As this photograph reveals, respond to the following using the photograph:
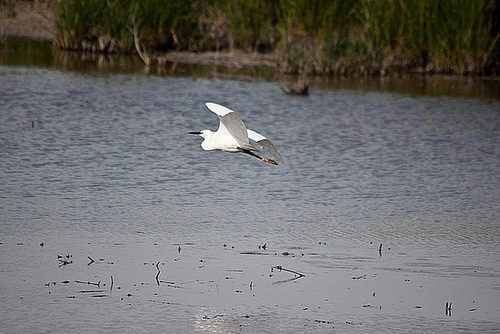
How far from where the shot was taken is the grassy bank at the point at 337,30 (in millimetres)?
14805

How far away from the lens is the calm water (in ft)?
15.3

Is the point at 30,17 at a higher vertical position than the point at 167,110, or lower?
higher

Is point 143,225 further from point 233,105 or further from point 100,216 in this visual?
point 233,105

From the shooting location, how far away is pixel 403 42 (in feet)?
50.8

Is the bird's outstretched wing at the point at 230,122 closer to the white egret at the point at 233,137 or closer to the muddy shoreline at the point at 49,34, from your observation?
the white egret at the point at 233,137

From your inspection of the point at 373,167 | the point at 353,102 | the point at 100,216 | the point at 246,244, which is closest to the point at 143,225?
the point at 100,216

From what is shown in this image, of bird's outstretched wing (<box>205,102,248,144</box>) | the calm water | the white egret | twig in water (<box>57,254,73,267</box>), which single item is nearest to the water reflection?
Answer: the calm water

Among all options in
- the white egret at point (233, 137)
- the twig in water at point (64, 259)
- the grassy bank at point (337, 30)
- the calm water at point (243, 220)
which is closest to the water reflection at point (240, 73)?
the grassy bank at point (337, 30)

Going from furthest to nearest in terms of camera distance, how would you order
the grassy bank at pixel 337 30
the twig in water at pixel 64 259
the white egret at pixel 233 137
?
1. the grassy bank at pixel 337 30
2. the white egret at pixel 233 137
3. the twig in water at pixel 64 259

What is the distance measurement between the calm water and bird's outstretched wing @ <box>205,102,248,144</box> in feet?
2.52

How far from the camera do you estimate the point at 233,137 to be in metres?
5.84

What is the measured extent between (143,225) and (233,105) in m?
5.80

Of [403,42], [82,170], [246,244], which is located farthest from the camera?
[403,42]

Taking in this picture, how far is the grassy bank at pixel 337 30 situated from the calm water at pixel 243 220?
3462 mm
